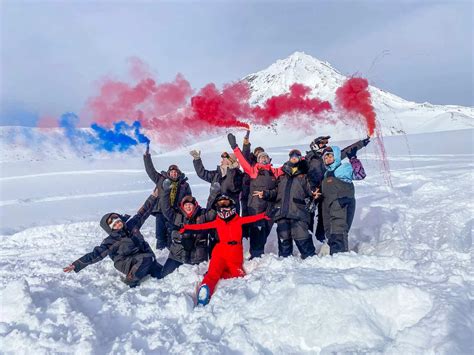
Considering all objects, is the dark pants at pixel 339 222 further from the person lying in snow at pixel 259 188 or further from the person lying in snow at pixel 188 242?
the person lying in snow at pixel 188 242

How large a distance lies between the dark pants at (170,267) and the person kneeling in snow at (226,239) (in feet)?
1.67

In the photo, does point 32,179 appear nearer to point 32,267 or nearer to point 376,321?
point 32,267

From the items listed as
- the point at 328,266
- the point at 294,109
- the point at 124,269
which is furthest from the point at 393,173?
the point at 124,269

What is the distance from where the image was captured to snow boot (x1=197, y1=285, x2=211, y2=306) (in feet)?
15.7

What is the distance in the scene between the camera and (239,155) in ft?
22.7

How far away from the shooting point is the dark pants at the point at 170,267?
19.8ft

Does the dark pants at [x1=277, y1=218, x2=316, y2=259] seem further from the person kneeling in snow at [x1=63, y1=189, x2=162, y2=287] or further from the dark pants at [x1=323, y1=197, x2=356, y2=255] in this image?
the person kneeling in snow at [x1=63, y1=189, x2=162, y2=287]

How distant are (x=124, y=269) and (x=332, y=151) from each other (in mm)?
3745

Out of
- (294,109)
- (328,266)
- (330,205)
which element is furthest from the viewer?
(294,109)

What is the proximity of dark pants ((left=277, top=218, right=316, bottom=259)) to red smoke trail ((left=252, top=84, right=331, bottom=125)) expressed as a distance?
5.51 metres

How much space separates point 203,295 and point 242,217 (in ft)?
5.70

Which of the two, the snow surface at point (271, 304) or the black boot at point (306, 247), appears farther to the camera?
the black boot at point (306, 247)

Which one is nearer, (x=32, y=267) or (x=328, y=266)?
(x=328, y=266)

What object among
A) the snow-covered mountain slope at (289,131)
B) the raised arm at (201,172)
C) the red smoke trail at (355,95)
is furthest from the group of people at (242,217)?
the snow-covered mountain slope at (289,131)
